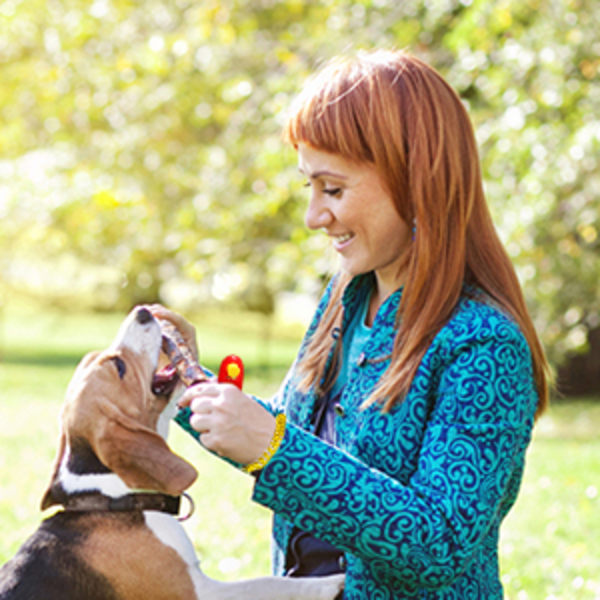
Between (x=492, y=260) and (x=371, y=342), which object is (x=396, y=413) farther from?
(x=492, y=260)

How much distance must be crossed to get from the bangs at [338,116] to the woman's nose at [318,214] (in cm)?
18

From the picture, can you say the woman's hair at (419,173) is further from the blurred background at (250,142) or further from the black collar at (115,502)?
the blurred background at (250,142)

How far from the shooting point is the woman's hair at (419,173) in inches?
102

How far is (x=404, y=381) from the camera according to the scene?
2545 millimetres

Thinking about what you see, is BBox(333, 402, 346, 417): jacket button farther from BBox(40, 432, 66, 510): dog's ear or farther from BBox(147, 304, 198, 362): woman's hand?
BBox(40, 432, 66, 510): dog's ear

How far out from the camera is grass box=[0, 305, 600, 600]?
18.9 ft

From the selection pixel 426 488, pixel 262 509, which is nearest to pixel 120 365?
pixel 426 488

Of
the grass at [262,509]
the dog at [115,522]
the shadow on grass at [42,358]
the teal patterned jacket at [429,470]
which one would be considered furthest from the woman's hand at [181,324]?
the shadow on grass at [42,358]

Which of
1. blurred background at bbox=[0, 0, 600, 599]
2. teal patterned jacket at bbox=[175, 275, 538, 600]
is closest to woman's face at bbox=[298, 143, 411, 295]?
teal patterned jacket at bbox=[175, 275, 538, 600]

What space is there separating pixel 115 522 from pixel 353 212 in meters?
1.32

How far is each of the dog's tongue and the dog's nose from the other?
184 mm

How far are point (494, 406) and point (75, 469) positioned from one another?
1.45 m

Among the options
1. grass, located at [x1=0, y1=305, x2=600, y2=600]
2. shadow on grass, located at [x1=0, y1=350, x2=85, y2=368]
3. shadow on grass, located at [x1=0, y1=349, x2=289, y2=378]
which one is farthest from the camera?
shadow on grass, located at [x1=0, y1=350, x2=85, y2=368]

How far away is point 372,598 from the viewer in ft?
8.62
